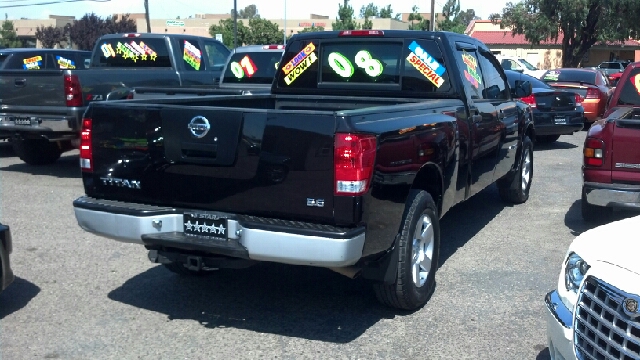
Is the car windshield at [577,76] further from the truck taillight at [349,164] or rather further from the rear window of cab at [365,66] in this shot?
the truck taillight at [349,164]

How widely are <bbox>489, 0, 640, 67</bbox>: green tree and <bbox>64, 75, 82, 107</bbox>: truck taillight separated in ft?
122

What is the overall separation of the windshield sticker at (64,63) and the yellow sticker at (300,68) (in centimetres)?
875

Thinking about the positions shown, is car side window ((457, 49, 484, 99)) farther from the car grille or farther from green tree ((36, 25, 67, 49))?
green tree ((36, 25, 67, 49))

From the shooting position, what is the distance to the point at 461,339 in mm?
4844

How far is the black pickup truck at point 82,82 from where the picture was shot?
33.5 feet

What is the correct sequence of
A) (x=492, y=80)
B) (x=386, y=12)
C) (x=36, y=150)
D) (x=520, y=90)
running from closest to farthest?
(x=492, y=80)
(x=520, y=90)
(x=36, y=150)
(x=386, y=12)

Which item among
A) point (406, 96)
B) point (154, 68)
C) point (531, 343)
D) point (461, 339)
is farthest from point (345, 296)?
point (154, 68)

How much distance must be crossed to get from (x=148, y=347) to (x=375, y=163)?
1.81 meters

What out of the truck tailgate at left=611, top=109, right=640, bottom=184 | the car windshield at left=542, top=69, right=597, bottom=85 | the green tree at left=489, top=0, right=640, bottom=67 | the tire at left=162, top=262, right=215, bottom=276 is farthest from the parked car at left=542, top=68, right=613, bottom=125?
the green tree at left=489, top=0, right=640, bottom=67

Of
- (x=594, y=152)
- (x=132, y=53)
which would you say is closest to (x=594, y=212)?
(x=594, y=152)

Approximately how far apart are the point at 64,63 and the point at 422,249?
11.2 m

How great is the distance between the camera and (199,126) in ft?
15.3

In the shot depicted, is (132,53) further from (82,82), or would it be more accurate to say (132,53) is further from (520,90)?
(520,90)

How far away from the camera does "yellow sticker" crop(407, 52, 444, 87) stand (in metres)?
6.50
